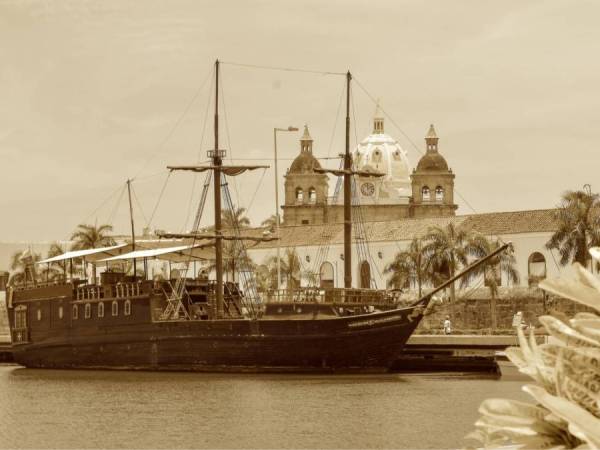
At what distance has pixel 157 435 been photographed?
24.9 m

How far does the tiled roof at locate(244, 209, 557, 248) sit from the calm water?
100 feet

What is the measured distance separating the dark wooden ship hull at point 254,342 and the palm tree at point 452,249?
69.7 feet

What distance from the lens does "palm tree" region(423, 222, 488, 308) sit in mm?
61688

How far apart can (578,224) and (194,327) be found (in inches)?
913

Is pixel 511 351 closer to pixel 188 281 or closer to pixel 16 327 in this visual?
pixel 188 281

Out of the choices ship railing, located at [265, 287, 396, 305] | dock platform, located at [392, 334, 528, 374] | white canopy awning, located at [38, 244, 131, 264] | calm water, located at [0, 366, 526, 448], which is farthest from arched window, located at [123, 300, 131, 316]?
dock platform, located at [392, 334, 528, 374]

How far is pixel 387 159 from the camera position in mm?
135000

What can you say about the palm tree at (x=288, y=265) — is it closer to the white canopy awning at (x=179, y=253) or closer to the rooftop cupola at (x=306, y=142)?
the white canopy awning at (x=179, y=253)

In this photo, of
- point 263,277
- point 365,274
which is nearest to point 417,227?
point 365,274

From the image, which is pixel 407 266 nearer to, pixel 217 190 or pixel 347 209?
pixel 347 209

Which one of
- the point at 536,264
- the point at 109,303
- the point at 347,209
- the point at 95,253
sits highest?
the point at 347,209

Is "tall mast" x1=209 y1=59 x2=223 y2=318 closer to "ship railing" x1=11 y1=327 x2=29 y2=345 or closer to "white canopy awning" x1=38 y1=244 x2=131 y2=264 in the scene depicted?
"white canopy awning" x1=38 y1=244 x2=131 y2=264

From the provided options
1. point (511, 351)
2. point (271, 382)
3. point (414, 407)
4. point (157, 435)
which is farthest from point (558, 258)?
point (511, 351)

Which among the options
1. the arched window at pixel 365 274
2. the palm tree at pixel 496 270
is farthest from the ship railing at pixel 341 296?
the arched window at pixel 365 274
